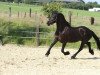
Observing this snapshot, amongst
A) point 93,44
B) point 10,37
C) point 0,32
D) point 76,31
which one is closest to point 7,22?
point 0,32

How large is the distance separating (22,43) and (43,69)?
7808mm

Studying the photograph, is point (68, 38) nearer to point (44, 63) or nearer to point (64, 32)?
point (64, 32)

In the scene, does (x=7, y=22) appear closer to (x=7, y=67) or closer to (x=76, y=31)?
(x=76, y=31)

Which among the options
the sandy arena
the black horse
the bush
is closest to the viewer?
the sandy arena

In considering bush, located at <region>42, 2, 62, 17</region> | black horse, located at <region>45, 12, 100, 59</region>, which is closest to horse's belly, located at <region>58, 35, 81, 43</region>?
black horse, located at <region>45, 12, 100, 59</region>

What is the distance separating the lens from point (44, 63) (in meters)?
12.5

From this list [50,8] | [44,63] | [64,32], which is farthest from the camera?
[50,8]

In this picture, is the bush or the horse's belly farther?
the bush

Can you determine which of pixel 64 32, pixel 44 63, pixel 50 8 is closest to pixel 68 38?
pixel 64 32

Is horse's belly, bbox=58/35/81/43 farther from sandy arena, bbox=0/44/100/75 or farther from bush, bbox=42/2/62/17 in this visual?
bush, bbox=42/2/62/17

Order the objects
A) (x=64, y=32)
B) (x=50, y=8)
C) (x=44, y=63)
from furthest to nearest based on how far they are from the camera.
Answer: (x=50, y=8)
(x=64, y=32)
(x=44, y=63)

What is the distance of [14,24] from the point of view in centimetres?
2308

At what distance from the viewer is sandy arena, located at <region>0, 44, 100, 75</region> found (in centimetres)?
1085

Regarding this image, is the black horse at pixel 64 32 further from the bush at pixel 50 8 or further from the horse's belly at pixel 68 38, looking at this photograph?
the bush at pixel 50 8
